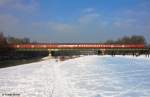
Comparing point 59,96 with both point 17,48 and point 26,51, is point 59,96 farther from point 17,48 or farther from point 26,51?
point 26,51

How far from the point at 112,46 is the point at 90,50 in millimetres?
10631

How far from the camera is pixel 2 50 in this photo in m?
104

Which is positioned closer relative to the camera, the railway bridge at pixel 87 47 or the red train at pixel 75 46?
the railway bridge at pixel 87 47

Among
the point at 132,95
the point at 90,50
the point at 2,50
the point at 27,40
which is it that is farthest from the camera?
the point at 27,40

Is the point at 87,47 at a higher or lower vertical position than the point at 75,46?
lower

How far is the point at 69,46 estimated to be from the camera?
146375 mm

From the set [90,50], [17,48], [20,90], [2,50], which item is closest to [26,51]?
[17,48]

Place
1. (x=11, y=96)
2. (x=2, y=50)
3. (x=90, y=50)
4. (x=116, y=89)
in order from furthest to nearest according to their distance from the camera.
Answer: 1. (x=90, y=50)
2. (x=2, y=50)
3. (x=116, y=89)
4. (x=11, y=96)

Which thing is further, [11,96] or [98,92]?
[98,92]

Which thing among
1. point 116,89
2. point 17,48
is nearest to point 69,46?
point 17,48

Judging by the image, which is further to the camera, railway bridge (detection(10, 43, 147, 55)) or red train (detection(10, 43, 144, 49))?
red train (detection(10, 43, 144, 49))

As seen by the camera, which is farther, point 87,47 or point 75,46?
point 87,47

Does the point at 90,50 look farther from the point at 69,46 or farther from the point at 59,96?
the point at 59,96

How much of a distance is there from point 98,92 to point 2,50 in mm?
92163
